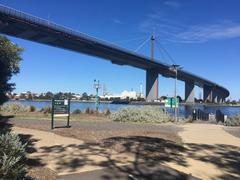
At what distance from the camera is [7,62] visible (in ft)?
63.6

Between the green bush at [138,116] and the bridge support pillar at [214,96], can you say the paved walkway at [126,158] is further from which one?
the bridge support pillar at [214,96]

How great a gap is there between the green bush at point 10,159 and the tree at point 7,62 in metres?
8.99

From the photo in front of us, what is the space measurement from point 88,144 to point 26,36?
52.2 metres

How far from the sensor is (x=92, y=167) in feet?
29.0

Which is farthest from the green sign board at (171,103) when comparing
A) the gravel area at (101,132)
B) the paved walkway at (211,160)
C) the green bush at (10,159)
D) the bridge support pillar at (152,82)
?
the bridge support pillar at (152,82)

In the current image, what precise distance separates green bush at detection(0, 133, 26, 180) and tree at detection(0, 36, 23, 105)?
29.5ft

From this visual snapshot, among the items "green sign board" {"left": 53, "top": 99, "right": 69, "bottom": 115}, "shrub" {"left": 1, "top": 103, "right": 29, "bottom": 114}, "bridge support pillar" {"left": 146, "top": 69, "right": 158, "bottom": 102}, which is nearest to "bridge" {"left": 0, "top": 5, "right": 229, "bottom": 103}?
"bridge support pillar" {"left": 146, "top": 69, "right": 158, "bottom": 102}

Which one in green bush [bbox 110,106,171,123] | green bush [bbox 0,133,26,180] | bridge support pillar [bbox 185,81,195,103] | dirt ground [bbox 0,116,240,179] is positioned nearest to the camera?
green bush [bbox 0,133,26,180]

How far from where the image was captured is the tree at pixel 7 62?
1666cm

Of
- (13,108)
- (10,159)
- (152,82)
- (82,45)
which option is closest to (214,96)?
(152,82)

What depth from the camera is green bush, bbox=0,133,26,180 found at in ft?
20.6

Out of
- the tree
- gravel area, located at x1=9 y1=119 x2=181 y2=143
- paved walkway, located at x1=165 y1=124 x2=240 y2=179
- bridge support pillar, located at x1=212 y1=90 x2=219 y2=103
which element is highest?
bridge support pillar, located at x1=212 y1=90 x2=219 y2=103

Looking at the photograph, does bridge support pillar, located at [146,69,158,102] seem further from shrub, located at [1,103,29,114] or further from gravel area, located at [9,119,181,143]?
gravel area, located at [9,119,181,143]

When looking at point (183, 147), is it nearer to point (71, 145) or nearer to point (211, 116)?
point (71, 145)
